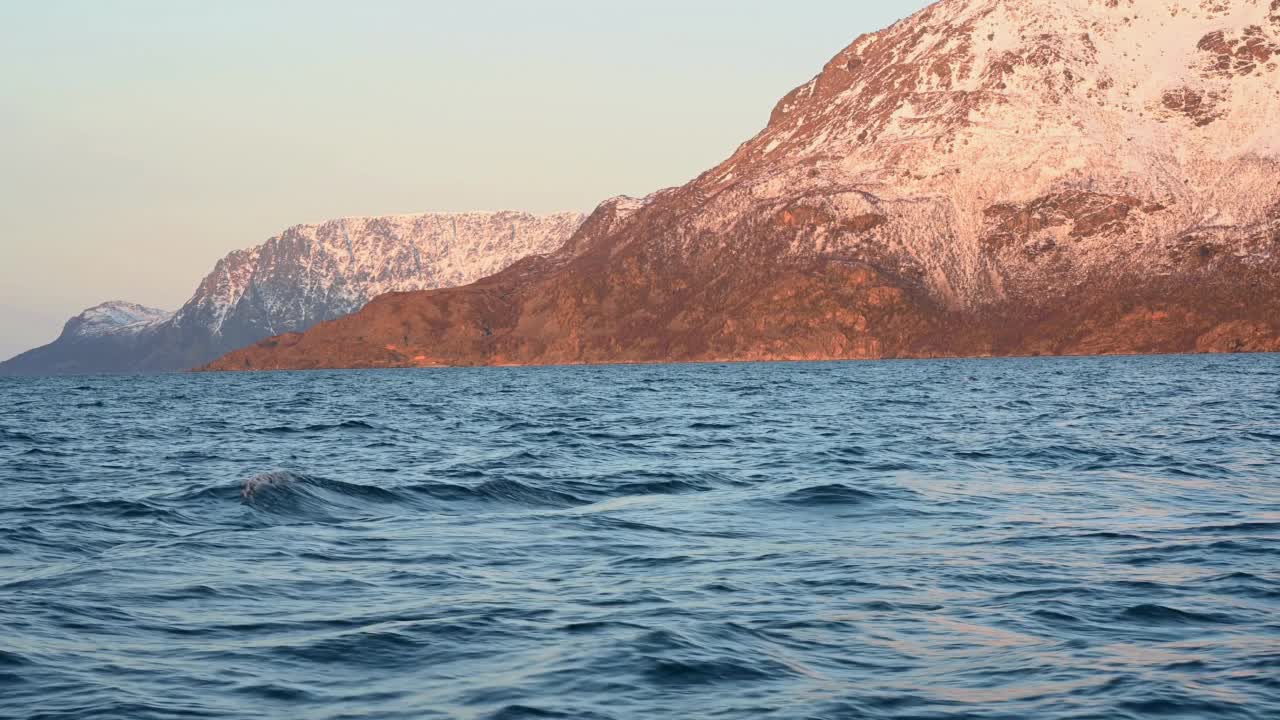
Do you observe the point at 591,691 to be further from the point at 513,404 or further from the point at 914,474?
the point at 513,404

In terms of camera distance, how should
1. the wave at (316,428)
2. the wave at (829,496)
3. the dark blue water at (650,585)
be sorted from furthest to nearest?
the wave at (316,428), the wave at (829,496), the dark blue water at (650,585)

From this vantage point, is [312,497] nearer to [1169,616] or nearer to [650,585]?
[650,585]

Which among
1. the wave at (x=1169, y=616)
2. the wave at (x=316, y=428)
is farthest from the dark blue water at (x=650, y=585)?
the wave at (x=316, y=428)

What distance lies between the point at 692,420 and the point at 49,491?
42.2 metres

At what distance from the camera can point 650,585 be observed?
22125 mm

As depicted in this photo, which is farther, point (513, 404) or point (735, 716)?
point (513, 404)

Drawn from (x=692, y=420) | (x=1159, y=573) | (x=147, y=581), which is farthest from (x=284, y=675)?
(x=692, y=420)

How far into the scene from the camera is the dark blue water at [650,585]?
1548cm

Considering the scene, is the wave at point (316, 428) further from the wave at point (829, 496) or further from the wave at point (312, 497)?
the wave at point (829, 496)

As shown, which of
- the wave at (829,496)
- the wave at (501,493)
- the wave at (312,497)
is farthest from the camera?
the wave at (501,493)

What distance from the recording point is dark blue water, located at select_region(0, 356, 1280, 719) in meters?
15.5

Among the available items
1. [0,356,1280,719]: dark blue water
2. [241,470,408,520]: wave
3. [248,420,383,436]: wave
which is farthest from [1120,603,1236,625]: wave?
[248,420,383,436]: wave

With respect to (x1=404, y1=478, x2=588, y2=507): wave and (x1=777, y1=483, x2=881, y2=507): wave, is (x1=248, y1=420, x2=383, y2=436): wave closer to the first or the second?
(x1=404, y1=478, x2=588, y2=507): wave

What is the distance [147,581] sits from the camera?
74.7ft
